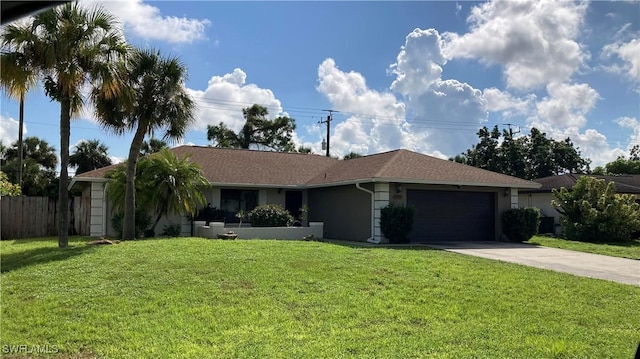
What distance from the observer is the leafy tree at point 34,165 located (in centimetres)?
3075

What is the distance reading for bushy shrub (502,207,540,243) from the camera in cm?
1894

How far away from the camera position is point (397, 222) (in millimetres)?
16750

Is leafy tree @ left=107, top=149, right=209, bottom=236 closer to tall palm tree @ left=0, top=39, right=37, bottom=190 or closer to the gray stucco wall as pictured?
the gray stucco wall

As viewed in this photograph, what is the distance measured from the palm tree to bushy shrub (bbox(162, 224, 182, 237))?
1850cm

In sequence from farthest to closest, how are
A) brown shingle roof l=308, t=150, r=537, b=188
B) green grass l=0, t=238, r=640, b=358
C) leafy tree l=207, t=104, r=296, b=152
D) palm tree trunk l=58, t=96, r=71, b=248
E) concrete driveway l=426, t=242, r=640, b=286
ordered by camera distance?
leafy tree l=207, t=104, r=296, b=152 < brown shingle roof l=308, t=150, r=537, b=188 < palm tree trunk l=58, t=96, r=71, b=248 < concrete driveway l=426, t=242, r=640, b=286 < green grass l=0, t=238, r=640, b=358

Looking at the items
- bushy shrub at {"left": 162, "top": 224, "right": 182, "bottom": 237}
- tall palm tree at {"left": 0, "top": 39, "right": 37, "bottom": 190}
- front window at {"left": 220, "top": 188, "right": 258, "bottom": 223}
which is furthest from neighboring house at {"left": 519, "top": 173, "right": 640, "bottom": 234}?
tall palm tree at {"left": 0, "top": 39, "right": 37, "bottom": 190}

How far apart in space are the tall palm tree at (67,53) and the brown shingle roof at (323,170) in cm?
640

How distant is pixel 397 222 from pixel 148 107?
8.98 metres

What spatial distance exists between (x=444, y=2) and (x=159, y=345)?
12286mm

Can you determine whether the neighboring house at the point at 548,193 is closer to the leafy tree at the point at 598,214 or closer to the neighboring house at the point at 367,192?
the leafy tree at the point at 598,214

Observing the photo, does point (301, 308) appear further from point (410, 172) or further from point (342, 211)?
point (342, 211)

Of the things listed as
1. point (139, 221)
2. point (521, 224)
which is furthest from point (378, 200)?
A: point (139, 221)

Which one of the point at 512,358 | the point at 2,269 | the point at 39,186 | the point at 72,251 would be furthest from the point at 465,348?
the point at 39,186

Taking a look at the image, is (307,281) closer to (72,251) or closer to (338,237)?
(72,251)
